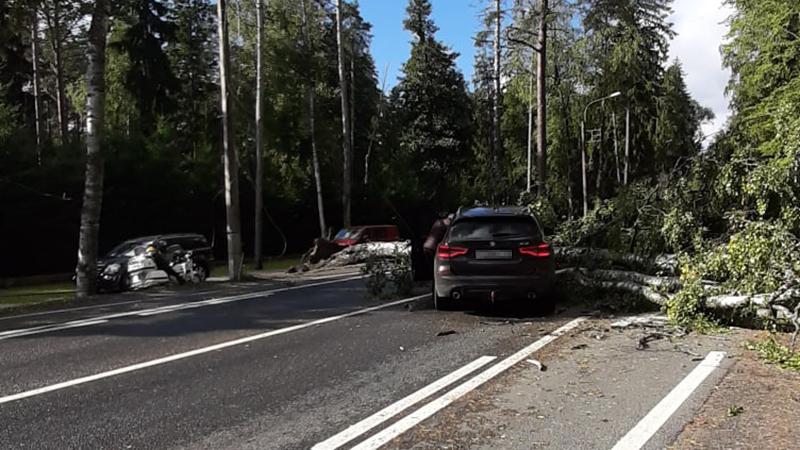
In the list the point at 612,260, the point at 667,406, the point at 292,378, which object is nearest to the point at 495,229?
the point at 612,260

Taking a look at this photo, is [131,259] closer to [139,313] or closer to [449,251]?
[139,313]

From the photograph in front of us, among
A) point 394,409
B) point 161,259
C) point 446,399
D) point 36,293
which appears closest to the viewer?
point 394,409

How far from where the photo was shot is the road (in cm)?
481

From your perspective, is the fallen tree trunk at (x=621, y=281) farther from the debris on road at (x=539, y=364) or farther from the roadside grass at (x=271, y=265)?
the roadside grass at (x=271, y=265)

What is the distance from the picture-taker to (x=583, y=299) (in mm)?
11352

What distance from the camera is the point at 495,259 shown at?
972 centimetres

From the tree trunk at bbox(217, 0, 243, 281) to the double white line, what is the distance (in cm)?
1370

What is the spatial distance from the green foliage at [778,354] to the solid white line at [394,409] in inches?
116

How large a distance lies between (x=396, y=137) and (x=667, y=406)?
45.4 meters

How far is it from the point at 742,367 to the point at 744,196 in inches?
165

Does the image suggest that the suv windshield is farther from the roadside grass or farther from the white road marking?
the roadside grass

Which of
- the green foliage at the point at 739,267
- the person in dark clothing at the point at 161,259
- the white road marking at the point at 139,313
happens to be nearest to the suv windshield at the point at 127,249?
the person in dark clothing at the point at 161,259

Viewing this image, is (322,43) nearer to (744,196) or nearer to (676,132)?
(676,132)

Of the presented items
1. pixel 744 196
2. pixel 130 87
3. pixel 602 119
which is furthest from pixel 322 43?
pixel 744 196
